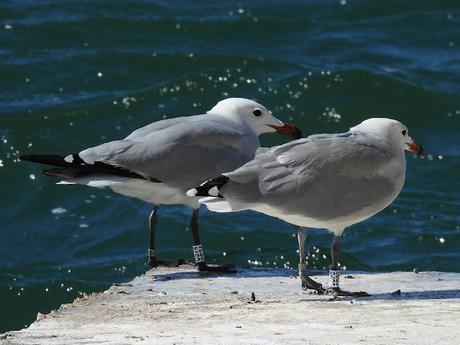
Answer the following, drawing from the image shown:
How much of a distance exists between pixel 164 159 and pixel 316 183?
1207mm

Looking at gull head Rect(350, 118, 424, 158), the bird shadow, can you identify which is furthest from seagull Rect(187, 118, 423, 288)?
the bird shadow

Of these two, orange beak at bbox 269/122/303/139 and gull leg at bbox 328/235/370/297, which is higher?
orange beak at bbox 269/122/303/139

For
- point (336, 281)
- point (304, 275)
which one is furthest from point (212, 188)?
point (336, 281)

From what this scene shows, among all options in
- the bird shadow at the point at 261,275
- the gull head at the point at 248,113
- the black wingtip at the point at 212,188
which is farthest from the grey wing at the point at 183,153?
the black wingtip at the point at 212,188

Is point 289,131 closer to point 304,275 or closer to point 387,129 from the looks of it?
point 387,129

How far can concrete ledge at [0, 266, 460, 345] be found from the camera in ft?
18.7

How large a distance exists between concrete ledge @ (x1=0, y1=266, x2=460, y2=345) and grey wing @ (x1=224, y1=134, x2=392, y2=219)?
49 centimetres

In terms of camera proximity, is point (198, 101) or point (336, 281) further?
point (198, 101)

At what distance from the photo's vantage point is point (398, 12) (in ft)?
56.2

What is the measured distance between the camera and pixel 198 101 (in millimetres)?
14414

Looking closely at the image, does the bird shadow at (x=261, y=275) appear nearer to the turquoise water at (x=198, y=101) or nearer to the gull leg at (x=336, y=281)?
the gull leg at (x=336, y=281)

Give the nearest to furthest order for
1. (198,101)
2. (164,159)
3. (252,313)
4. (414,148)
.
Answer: (252,313), (414,148), (164,159), (198,101)

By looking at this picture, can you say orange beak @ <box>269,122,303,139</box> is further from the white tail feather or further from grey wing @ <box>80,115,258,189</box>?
the white tail feather

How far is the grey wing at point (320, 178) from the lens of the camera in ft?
22.5
